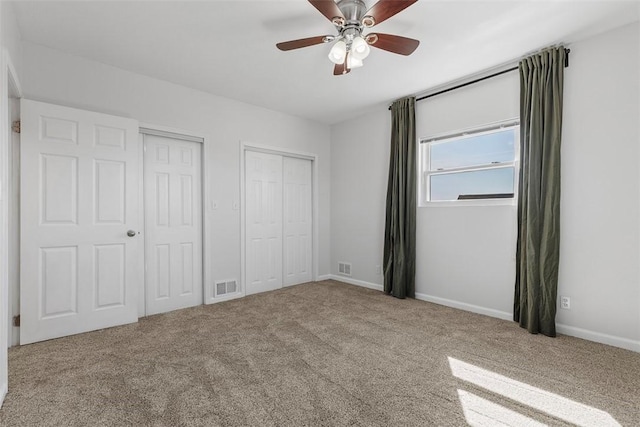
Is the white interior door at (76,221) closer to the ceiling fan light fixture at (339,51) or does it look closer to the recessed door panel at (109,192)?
the recessed door panel at (109,192)

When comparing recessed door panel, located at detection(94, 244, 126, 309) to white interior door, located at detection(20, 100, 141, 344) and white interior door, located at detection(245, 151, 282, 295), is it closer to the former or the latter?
white interior door, located at detection(20, 100, 141, 344)

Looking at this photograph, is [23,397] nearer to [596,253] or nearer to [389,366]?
[389,366]

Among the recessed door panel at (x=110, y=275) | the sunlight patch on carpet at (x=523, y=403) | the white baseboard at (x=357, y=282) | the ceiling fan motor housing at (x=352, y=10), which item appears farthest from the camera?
the white baseboard at (x=357, y=282)

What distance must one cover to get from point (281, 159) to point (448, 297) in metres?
3.00

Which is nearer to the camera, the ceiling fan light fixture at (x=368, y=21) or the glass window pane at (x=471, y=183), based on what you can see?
the ceiling fan light fixture at (x=368, y=21)

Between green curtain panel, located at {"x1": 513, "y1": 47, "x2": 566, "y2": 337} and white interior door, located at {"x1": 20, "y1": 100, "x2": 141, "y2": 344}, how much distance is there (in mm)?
3874

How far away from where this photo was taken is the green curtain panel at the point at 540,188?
2.73 metres

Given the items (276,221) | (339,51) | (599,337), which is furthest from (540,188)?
(276,221)

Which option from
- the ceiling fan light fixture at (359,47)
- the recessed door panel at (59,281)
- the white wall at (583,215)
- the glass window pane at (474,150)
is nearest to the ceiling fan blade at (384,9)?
the ceiling fan light fixture at (359,47)

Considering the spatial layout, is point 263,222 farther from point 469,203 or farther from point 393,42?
point 393,42

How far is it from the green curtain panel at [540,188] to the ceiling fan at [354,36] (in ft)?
4.80

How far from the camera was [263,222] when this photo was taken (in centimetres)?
441

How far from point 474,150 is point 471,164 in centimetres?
16

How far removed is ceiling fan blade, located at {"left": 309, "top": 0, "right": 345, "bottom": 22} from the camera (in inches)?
73.3
